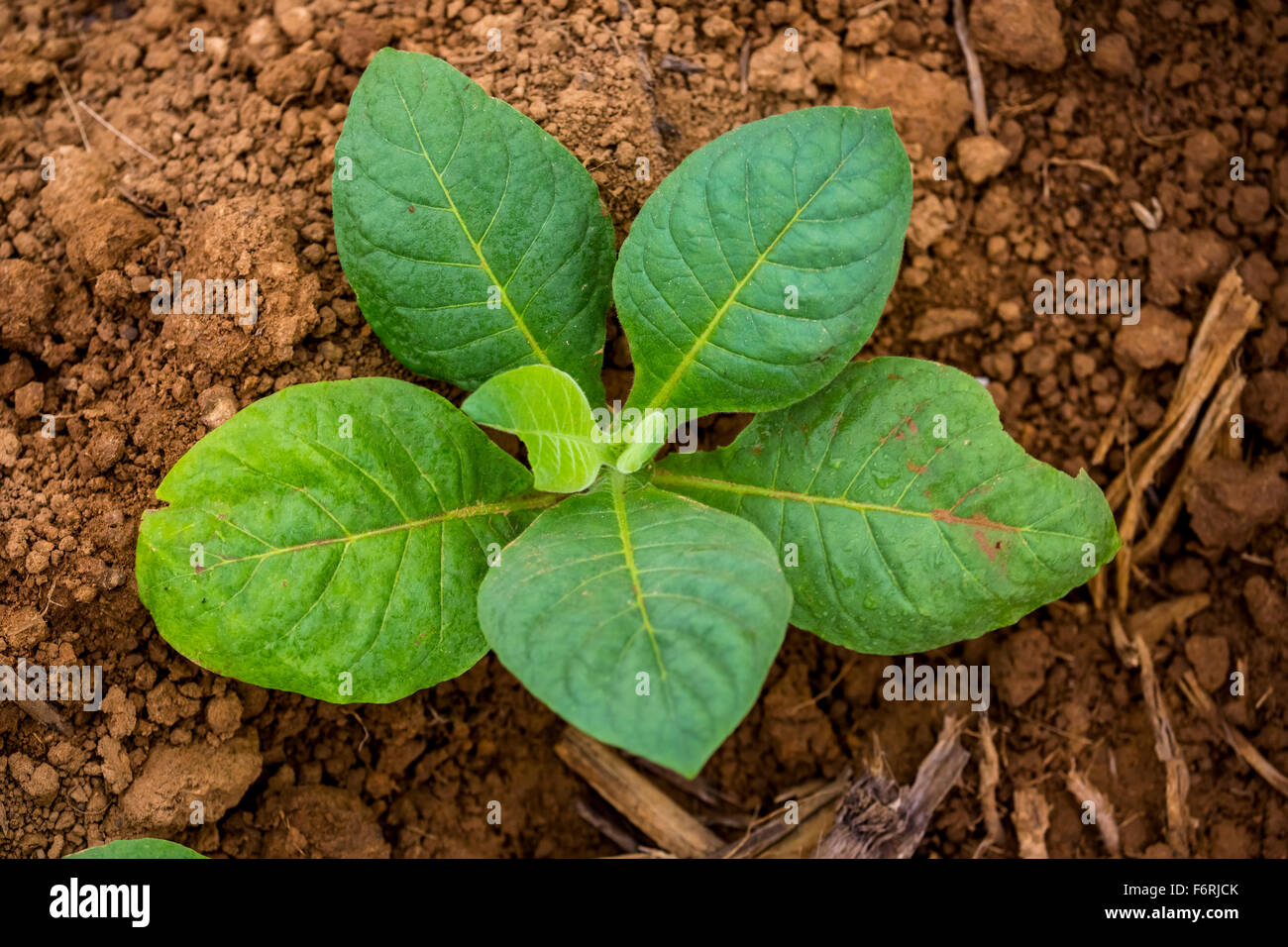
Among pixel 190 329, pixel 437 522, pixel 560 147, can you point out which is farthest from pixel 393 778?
pixel 560 147

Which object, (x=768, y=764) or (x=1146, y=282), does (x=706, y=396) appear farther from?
(x=1146, y=282)

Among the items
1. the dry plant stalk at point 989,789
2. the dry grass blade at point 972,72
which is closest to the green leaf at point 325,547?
the dry plant stalk at point 989,789

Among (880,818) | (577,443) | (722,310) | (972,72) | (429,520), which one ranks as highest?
(972,72)

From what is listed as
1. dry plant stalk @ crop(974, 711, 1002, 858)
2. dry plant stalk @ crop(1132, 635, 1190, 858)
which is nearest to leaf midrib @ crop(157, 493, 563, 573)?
dry plant stalk @ crop(974, 711, 1002, 858)

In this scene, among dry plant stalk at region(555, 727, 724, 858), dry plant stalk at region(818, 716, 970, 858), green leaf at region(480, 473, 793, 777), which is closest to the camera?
green leaf at region(480, 473, 793, 777)

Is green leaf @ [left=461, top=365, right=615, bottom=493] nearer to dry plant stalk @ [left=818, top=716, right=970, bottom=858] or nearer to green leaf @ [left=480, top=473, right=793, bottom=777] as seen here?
green leaf @ [left=480, top=473, right=793, bottom=777]

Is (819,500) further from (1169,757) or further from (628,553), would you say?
(1169,757)

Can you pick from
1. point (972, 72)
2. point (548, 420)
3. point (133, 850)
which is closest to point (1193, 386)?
point (972, 72)
